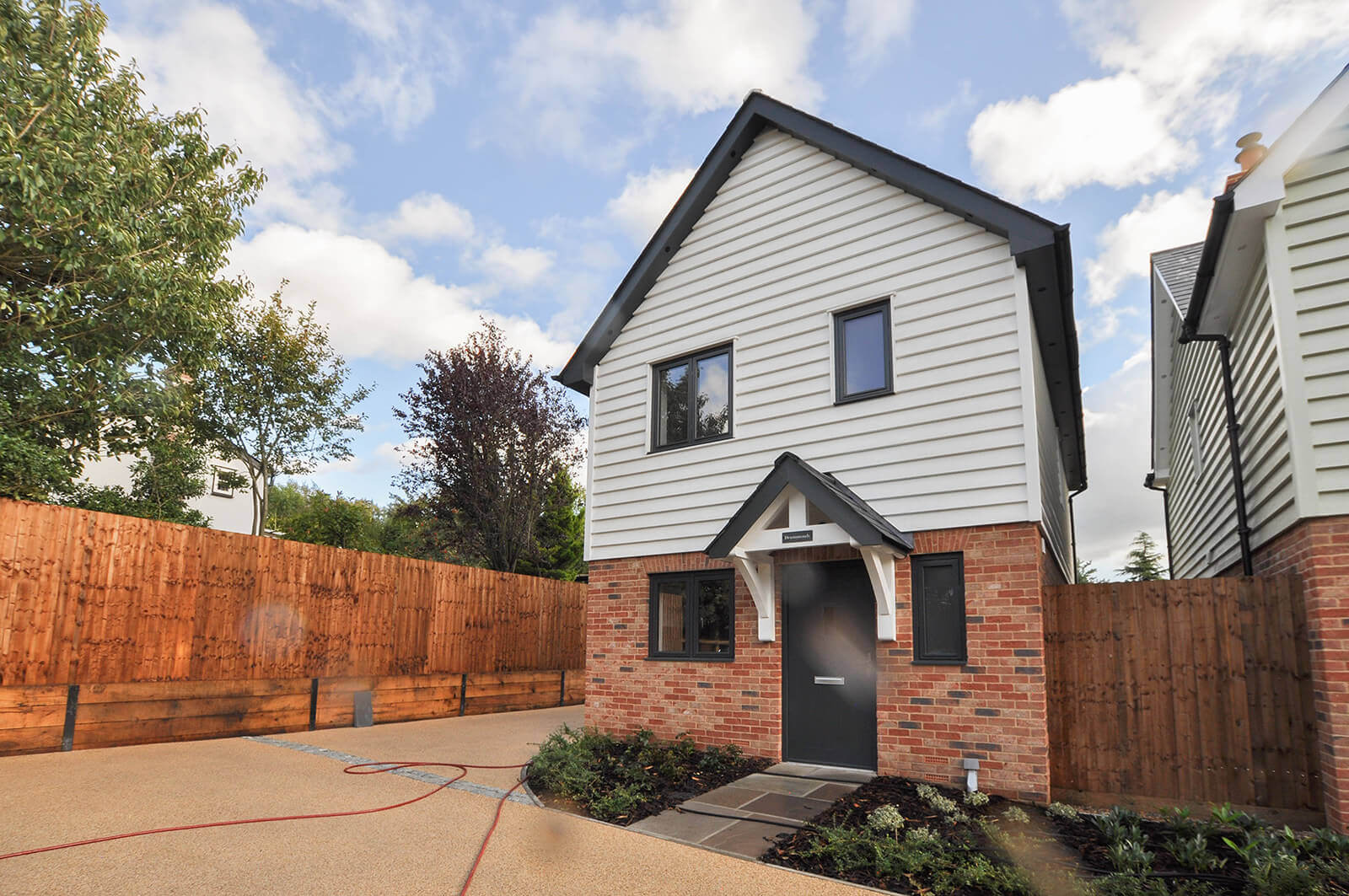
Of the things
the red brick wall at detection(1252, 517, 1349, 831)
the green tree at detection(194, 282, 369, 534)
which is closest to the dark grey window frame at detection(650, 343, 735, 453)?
the red brick wall at detection(1252, 517, 1349, 831)

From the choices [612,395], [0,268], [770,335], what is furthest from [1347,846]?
[0,268]

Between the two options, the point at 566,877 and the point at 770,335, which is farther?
the point at 770,335

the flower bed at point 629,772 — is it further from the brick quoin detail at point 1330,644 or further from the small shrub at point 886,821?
the brick quoin detail at point 1330,644

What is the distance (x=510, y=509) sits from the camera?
20.1 meters

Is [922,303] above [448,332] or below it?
below

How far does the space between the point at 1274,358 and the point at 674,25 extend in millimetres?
6979

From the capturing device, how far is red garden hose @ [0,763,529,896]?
498 cm

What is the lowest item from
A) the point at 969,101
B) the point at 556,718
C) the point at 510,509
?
the point at 556,718

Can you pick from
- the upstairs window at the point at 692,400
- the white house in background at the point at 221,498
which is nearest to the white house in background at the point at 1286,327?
the upstairs window at the point at 692,400

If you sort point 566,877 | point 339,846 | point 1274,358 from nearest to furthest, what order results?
point 566,877 < point 339,846 < point 1274,358

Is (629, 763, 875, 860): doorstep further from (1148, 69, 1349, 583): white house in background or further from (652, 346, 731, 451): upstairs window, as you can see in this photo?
(1148, 69, 1349, 583): white house in background

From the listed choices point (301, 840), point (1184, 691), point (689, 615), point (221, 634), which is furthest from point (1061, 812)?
point (221, 634)

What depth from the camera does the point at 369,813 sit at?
244 inches

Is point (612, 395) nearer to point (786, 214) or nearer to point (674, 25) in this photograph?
point (786, 214)
